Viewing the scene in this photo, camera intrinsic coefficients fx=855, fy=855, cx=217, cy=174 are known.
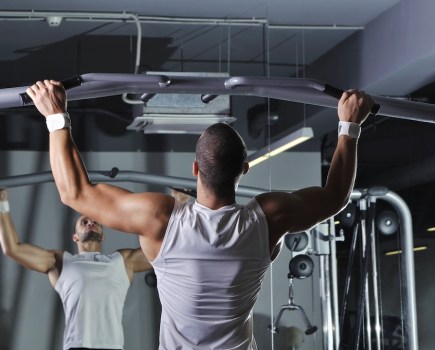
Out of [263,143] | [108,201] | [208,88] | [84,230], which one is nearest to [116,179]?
[84,230]

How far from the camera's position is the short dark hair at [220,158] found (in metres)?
2.09

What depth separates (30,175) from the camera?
4.08 meters

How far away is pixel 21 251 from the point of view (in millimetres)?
4086

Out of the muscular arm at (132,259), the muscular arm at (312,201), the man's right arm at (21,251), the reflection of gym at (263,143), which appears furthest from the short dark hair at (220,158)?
the man's right arm at (21,251)

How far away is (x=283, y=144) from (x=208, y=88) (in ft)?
6.39

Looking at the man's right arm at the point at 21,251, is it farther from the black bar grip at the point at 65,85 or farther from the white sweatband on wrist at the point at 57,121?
the white sweatband on wrist at the point at 57,121

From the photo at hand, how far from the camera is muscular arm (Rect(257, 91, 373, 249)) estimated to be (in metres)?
2.16

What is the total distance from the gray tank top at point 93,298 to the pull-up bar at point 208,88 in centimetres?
170

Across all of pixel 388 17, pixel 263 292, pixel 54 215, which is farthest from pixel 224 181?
pixel 388 17

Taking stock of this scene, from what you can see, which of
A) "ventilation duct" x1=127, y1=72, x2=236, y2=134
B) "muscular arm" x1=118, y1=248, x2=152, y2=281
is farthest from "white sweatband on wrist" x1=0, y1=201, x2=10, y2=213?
"ventilation duct" x1=127, y1=72, x2=236, y2=134

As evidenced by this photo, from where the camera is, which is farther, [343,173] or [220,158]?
[343,173]

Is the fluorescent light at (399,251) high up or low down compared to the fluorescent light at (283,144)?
down

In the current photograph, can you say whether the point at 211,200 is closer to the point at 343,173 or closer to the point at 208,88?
the point at 343,173

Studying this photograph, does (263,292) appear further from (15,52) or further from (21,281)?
(15,52)
